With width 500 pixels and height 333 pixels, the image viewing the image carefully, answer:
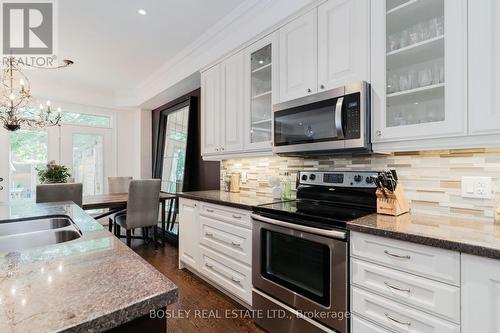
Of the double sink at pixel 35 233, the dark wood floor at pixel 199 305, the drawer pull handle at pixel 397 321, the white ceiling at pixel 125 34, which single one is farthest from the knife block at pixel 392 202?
the white ceiling at pixel 125 34

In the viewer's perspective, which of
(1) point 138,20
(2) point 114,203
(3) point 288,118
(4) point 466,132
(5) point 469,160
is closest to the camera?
(4) point 466,132

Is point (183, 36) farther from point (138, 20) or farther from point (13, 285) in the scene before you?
point (13, 285)

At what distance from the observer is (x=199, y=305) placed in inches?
89.4

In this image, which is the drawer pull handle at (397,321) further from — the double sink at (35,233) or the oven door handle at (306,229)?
the double sink at (35,233)

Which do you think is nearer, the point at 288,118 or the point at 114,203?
the point at 288,118

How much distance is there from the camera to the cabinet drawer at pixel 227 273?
82.0 inches

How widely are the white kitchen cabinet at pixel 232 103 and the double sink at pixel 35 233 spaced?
1.56m

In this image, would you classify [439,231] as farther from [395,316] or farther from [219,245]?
[219,245]

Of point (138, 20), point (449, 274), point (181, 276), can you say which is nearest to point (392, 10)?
point (449, 274)

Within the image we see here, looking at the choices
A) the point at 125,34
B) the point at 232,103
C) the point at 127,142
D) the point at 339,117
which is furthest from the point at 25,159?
the point at 339,117

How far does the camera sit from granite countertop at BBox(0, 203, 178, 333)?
50cm

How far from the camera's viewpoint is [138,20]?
265 centimetres

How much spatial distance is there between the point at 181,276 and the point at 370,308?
2119mm

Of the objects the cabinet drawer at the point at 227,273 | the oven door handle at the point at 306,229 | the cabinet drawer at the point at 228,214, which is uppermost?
the oven door handle at the point at 306,229
